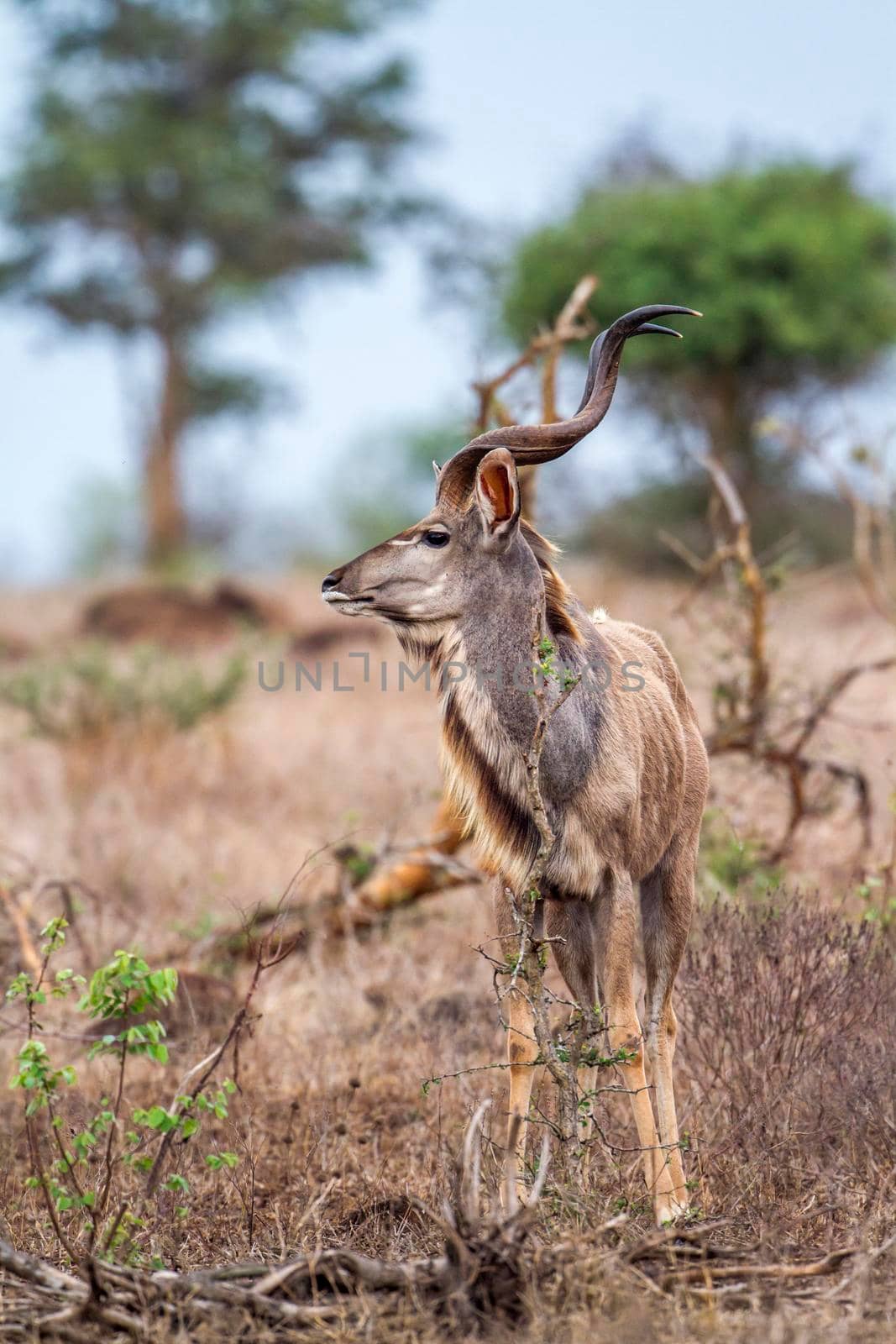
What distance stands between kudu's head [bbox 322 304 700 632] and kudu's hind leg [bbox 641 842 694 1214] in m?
1.15

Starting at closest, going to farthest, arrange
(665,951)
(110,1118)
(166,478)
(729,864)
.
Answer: (110,1118)
(665,951)
(729,864)
(166,478)

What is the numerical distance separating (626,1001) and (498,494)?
5.16 feet

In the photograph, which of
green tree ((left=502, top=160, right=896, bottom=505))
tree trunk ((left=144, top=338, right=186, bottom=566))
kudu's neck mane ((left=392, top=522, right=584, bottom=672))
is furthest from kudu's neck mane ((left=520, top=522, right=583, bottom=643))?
tree trunk ((left=144, top=338, right=186, bottom=566))

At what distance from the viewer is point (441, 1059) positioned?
5727 mm

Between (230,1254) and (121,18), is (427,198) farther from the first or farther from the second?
(230,1254)

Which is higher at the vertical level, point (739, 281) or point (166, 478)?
point (739, 281)

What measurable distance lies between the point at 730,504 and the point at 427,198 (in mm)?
19204

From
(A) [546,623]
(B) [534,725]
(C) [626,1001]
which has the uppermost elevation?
(A) [546,623]

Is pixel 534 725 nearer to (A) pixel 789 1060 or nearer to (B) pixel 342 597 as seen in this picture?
(B) pixel 342 597

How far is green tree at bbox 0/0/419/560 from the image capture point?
2259 cm

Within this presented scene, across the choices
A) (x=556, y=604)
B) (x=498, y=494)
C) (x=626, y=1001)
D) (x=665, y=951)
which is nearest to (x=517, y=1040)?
(x=626, y=1001)

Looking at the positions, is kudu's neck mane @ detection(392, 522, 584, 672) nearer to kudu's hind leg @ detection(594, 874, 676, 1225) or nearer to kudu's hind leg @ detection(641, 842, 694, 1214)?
kudu's hind leg @ detection(594, 874, 676, 1225)

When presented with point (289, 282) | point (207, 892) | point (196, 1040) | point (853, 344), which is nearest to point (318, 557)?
point (289, 282)

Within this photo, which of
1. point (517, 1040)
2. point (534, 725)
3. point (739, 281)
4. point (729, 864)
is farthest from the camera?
point (739, 281)
